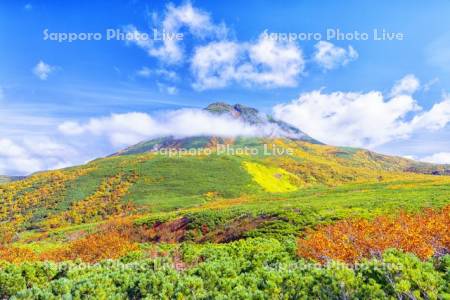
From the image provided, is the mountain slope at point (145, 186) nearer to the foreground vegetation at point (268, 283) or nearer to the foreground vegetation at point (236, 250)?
the foreground vegetation at point (236, 250)

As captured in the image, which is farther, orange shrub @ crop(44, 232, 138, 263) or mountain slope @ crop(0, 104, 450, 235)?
mountain slope @ crop(0, 104, 450, 235)

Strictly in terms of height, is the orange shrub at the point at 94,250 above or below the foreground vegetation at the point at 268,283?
below

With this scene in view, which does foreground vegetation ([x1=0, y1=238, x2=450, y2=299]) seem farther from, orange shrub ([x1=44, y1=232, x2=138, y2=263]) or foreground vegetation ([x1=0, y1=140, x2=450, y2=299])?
orange shrub ([x1=44, y1=232, x2=138, y2=263])

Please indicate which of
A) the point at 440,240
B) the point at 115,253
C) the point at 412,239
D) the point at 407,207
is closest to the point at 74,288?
the point at 412,239

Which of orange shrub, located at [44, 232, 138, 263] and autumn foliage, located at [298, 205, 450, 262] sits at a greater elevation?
autumn foliage, located at [298, 205, 450, 262]

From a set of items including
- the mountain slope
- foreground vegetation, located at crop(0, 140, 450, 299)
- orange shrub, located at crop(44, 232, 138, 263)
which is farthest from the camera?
the mountain slope

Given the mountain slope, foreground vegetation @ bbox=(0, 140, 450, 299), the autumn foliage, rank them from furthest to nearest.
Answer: the mountain slope
the autumn foliage
foreground vegetation @ bbox=(0, 140, 450, 299)

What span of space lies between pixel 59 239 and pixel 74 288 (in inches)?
2077

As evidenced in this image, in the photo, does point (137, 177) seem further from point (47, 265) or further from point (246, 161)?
point (47, 265)

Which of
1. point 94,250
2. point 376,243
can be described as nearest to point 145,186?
point 94,250

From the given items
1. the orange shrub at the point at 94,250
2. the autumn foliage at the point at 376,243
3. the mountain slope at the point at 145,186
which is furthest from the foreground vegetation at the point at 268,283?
the mountain slope at the point at 145,186

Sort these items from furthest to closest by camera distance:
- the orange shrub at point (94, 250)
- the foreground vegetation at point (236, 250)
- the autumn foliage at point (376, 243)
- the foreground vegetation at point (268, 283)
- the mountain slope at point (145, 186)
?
the mountain slope at point (145, 186), the orange shrub at point (94, 250), the autumn foliage at point (376, 243), the foreground vegetation at point (236, 250), the foreground vegetation at point (268, 283)

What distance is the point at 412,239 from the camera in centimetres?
1394

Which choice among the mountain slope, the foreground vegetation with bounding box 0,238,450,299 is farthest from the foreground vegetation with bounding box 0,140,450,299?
the mountain slope
